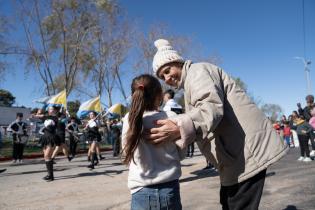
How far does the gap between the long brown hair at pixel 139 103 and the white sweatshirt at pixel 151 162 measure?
0.08 meters

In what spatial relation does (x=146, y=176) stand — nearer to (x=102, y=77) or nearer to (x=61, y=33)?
(x=61, y=33)

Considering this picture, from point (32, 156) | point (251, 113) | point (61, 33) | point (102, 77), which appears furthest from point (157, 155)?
point (102, 77)

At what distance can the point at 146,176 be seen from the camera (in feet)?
7.11

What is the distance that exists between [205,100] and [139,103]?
49 cm

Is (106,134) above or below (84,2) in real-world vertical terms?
below

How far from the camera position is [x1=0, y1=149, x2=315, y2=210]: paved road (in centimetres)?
460

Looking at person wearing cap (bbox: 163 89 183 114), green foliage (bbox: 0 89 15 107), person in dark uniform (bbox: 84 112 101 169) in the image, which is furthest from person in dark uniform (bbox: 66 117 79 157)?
green foliage (bbox: 0 89 15 107)

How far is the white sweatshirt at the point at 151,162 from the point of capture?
215 cm

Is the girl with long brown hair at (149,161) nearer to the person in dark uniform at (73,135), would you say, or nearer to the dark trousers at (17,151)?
the dark trousers at (17,151)

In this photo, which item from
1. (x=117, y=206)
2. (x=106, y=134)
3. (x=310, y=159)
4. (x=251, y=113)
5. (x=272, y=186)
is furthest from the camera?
(x=106, y=134)

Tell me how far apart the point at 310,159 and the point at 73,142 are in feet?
31.6

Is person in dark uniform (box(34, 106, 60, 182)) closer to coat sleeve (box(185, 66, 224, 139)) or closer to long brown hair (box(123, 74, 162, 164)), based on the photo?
long brown hair (box(123, 74, 162, 164))

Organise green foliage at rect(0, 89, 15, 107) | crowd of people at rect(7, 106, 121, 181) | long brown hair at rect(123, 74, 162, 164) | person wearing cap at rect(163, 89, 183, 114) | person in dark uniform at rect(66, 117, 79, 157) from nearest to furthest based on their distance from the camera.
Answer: long brown hair at rect(123, 74, 162, 164), person wearing cap at rect(163, 89, 183, 114), crowd of people at rect(7, 106, 121, 181), person in dark uniform at rect(66, 117, 79, 157), green foliage at rect(0, 89, 15, 107)

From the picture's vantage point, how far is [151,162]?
2.17 meters
